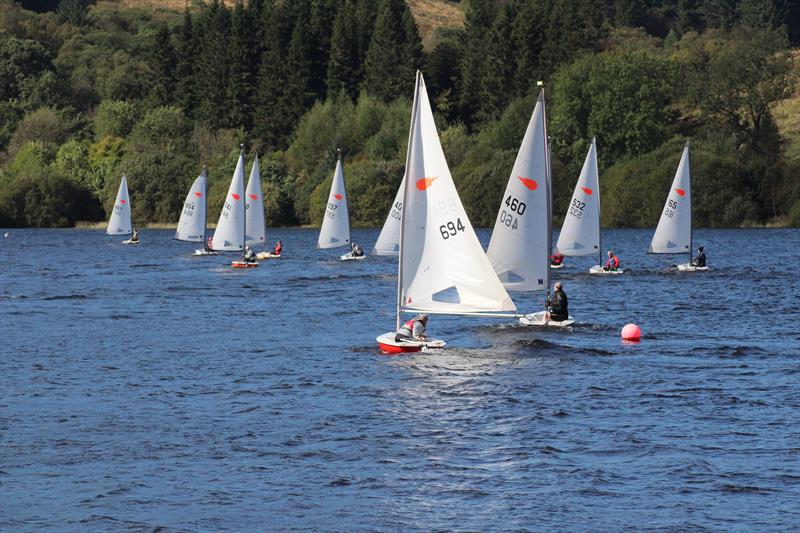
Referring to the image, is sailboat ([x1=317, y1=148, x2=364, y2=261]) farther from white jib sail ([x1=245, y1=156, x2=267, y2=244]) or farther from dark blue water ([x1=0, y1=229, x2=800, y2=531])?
dark blue water ([x1=0, y1=229, x2=800, y2=531])

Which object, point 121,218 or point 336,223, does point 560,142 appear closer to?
point 121,218

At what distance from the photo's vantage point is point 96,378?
4591 centimetres

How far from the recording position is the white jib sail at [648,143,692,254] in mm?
86500

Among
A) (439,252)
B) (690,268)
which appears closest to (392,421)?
(439,252)

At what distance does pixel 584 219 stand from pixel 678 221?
8144 mm

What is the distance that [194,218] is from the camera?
112000 mm

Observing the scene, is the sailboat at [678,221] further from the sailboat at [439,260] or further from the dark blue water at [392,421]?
the sailboat at [439,260]

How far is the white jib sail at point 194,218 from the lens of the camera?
110 meters

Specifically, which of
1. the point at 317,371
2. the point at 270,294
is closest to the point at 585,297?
Result: the point at 270,294

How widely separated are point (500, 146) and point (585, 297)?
10283 cm

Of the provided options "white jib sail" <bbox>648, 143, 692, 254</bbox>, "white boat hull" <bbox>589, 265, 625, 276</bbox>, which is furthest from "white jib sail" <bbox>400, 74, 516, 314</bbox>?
"white boat hull" <bbox>589, 265, 625, 276</bbox>

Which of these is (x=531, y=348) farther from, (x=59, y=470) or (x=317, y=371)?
(x=59, y=470)

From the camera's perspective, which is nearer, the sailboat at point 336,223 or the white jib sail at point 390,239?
the white jib sail at point 390,239

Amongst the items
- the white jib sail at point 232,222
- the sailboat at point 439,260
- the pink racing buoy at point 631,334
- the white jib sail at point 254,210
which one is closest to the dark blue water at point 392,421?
the pink racing buoy at point 631,334
